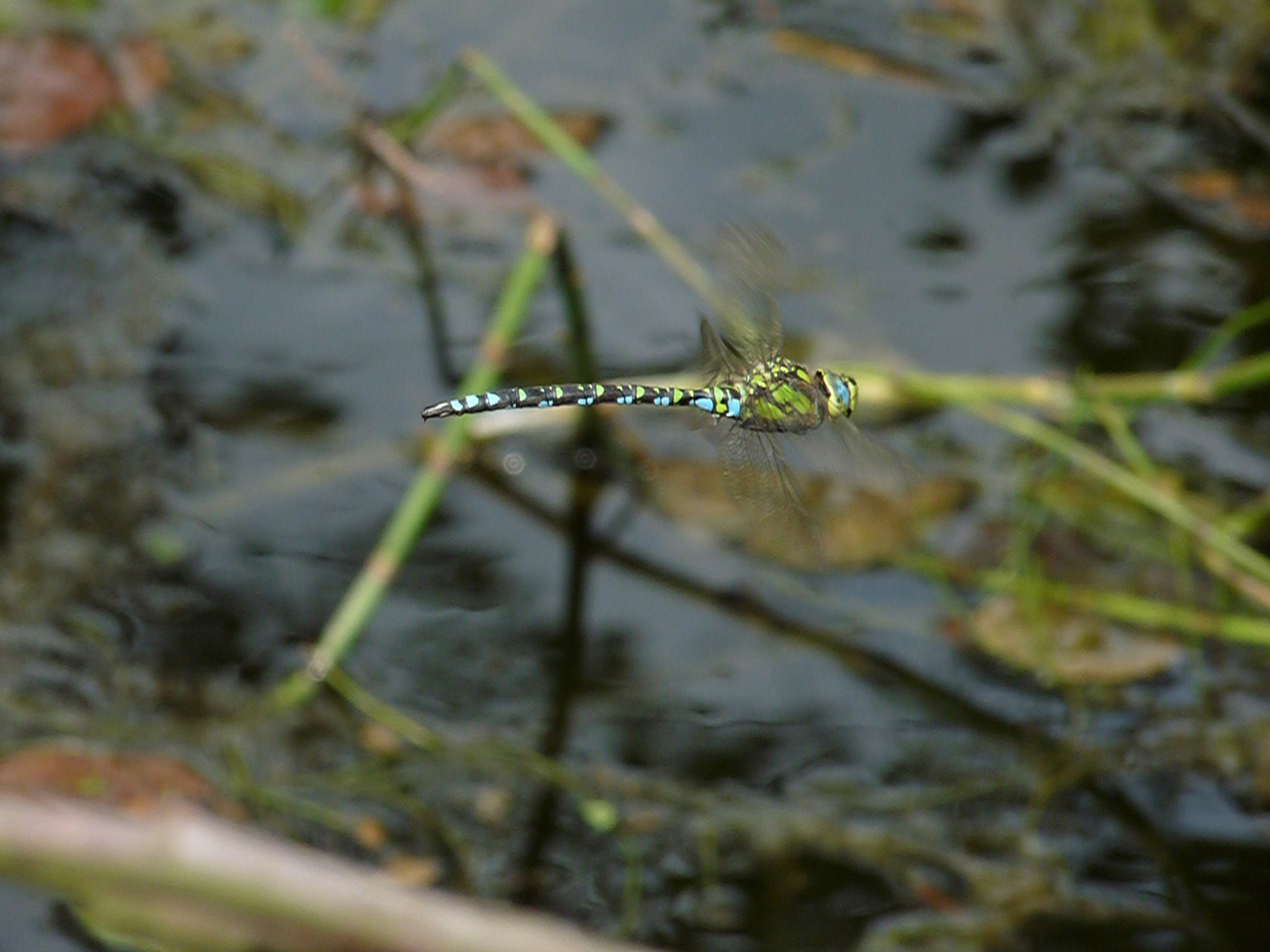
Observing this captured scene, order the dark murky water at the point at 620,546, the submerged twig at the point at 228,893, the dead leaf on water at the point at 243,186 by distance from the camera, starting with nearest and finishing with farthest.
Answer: the submerged twig at the point at 228,893 → the dark murky water at the point at 620,546 → the dead leaf on water at the point at 243,186

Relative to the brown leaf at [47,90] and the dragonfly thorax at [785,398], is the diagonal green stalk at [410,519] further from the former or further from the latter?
the brown leaf at [47,90]

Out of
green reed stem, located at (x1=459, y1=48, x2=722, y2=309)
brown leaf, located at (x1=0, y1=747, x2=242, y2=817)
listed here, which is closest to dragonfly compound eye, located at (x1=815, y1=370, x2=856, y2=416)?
green reed stem, located at (x1=459, y1=48, x2=722, y2=309)

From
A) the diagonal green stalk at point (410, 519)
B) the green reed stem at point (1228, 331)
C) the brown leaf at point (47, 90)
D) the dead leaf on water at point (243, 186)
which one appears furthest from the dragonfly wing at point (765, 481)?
the brown leaf at point (47, 90)

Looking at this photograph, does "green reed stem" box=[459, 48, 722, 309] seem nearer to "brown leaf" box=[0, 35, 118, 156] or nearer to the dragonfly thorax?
the dragonfly thorax

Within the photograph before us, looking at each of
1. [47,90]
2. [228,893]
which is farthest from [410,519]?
[228,893]

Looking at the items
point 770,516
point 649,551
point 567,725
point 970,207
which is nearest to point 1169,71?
point 970,207

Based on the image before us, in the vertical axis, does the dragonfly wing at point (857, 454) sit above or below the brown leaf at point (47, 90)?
below
